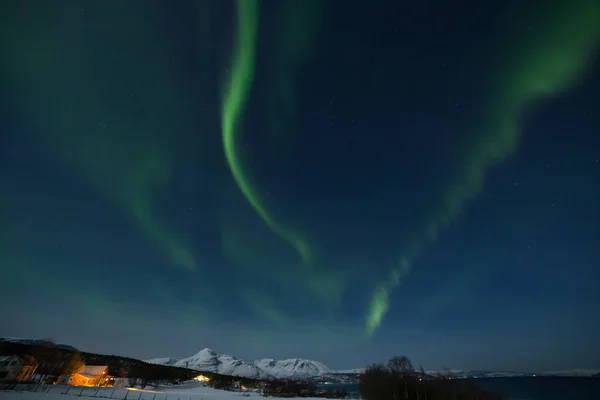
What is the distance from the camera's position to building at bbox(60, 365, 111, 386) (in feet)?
327

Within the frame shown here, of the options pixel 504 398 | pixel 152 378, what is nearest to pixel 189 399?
pixel 504 398

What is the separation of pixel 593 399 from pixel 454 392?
15065 cm

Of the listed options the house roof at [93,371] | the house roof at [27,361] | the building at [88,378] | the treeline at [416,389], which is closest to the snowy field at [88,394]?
the building at [88,378]

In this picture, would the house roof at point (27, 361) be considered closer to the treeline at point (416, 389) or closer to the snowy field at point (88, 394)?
the snowy field at point (88, 394)

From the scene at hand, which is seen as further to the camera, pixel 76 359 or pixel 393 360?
pixel 76 359

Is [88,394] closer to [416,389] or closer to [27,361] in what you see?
[27,361]

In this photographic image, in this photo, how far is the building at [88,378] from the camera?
99812 mm

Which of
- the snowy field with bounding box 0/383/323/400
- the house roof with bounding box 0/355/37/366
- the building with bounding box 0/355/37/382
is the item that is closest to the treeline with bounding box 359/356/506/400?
the snowy field with bounding box 0/383/323/400

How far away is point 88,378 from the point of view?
10738 centimetres

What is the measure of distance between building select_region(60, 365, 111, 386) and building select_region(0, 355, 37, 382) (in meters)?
10.3

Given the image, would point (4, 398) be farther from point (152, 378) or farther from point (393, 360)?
point (152, 378)

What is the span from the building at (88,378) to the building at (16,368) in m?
10.3

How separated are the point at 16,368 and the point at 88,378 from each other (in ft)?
75.3

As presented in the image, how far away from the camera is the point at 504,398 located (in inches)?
2832
